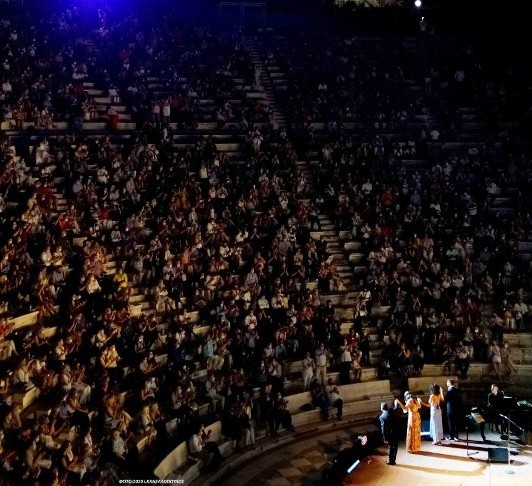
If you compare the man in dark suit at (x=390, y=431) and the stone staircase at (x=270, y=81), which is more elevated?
the stone staircase at (x=270, y=81)

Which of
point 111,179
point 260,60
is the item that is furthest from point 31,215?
point 260,60

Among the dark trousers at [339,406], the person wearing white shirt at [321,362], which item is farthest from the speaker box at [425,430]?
the person wearing white shirt at [321,362]

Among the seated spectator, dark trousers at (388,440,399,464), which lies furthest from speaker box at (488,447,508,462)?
the seated spectator

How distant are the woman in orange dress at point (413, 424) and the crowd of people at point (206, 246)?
2550 mm

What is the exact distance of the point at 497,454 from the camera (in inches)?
637

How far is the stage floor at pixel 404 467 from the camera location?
15391mm

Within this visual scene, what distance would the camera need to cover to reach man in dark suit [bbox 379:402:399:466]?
16.0 m

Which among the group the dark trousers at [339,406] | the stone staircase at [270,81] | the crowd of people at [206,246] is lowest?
the dark trousers at [339,406]

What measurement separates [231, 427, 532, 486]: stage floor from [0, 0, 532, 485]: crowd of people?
Result: 3.00 ft

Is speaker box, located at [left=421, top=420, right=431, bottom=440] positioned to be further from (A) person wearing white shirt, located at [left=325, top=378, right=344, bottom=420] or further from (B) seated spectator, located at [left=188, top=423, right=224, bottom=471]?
(B) seated spectator, located at [left=188, top=423, right=224, bottom=471]

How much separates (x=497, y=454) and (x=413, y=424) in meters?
1.91

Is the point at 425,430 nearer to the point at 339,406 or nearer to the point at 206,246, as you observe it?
the point at 339,406

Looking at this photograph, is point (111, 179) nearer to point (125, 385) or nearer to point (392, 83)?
point (125, 385)

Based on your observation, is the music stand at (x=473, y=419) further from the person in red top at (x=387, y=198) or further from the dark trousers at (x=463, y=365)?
the person in red top at (x=387, y=198)
